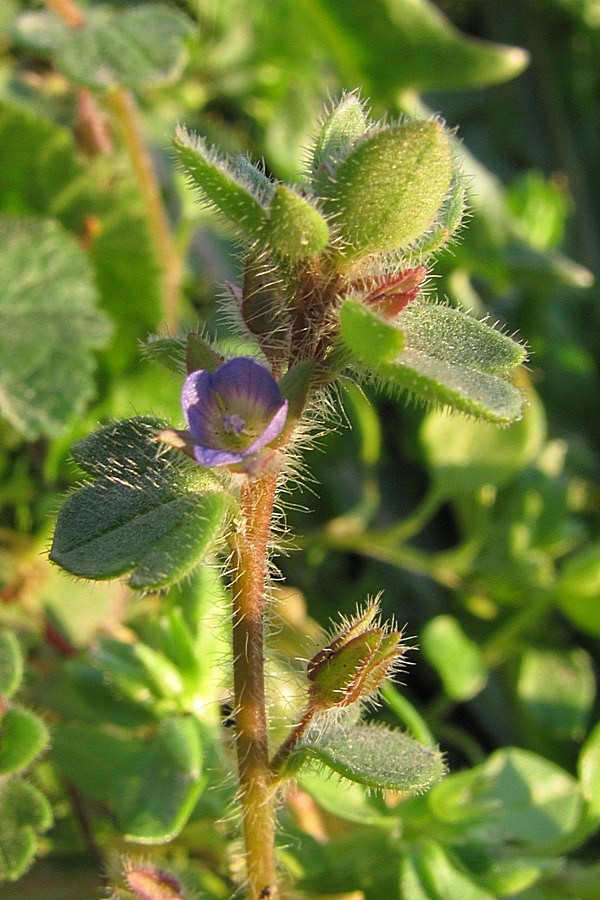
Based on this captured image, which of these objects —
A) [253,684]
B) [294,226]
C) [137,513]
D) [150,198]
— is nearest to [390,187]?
[294,226]

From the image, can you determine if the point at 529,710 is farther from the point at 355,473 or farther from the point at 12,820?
the point at 12,820

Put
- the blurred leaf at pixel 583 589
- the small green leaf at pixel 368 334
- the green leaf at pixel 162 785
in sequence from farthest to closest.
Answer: the blurred leaf at pixel 583 589 < the green leaf at pixel 162 785 < the small green leaf at pixel 368 334

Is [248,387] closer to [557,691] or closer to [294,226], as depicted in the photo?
[294,226]

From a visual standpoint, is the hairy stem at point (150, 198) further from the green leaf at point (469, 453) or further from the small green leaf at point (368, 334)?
the small green leaf at point (368, 334)

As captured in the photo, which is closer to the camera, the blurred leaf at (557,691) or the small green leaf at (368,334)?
the small green leaf at (368,334)

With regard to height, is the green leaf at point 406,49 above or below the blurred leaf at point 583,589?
above

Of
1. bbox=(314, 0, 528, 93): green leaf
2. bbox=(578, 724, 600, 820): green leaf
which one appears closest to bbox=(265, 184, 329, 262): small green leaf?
bbox=(578, 724, 600, 820): green leaf

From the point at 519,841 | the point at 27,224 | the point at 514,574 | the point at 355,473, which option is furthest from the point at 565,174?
the point at 519,841

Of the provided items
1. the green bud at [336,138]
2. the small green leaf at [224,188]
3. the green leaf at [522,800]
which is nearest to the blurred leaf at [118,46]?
the green bud at [336,138]
